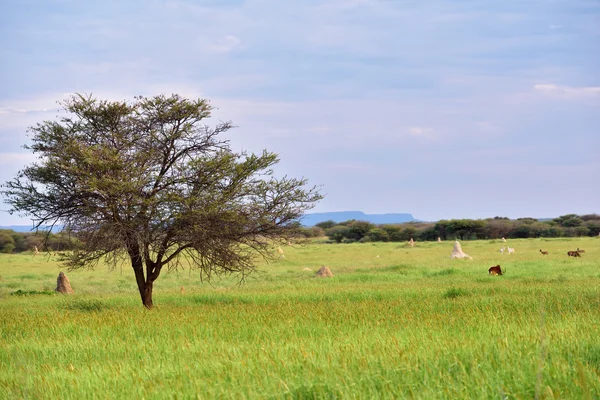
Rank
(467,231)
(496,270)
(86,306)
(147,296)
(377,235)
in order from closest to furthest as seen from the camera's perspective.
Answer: (147,296), (86,306), (496,270), (467,231), (377,235)

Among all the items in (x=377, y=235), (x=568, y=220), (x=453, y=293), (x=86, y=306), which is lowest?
(x=86, y=306)

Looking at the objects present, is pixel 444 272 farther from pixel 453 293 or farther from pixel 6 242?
pixel 6 242

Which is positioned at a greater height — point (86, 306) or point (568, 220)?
point (568, 220)

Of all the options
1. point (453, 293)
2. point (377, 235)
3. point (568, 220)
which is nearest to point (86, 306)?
point (453, 293)

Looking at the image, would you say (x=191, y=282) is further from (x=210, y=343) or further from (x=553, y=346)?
(x=553, y=346)

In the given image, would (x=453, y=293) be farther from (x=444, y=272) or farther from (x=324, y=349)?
(x=444, y=272)

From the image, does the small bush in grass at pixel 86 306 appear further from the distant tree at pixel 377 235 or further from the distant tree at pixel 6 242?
the distant tree at pixel 377 235

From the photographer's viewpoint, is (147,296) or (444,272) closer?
(147,296)

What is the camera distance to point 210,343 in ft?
36.0

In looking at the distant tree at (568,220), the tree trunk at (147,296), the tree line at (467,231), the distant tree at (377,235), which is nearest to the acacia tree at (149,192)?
the tree trunk at (147,296)

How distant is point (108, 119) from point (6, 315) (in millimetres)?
6536

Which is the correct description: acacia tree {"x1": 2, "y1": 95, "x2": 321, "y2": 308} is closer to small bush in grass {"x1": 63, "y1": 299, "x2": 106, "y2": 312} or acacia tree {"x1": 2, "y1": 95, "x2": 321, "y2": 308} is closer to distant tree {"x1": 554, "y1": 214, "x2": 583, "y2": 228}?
small bush in grass {"x1": 63, "y1": 299, "x2": 106, "y2": 312}

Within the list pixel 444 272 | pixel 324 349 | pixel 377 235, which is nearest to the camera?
pixel 324 349

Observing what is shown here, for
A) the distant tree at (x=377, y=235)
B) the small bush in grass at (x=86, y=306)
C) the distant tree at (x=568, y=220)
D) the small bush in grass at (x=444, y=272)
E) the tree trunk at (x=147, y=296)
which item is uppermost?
the distant tree at (x=568, y=220)
